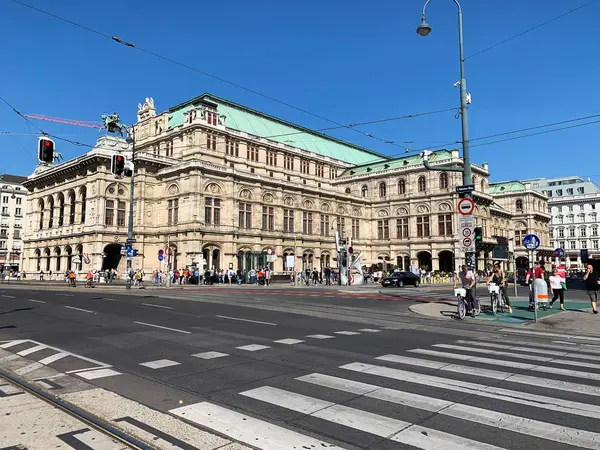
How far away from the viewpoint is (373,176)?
242 ft

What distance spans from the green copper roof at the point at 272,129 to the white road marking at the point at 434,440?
4971 cm

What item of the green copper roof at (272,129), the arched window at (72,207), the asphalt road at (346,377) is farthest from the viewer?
the green copper roof at (272,129)

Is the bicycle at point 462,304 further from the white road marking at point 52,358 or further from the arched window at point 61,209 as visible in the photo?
the arched window at point 61,209

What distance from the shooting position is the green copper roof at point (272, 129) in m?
63.6

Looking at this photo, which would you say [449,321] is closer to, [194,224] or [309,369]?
[309,369]

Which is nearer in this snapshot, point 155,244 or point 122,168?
point 122,168

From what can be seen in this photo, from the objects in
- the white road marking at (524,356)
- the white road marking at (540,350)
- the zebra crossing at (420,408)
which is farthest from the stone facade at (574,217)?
the zebra crossing at (420,408)

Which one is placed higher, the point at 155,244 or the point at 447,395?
the point at 155,244

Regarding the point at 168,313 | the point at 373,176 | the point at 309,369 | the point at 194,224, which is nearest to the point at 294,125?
the point at 373,176

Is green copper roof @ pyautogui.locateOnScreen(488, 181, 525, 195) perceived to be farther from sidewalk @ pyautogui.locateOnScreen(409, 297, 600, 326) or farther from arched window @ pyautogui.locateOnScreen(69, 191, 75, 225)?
sidewalk @ pyautogui.locateOnScreen(409, 297, 600, 326)

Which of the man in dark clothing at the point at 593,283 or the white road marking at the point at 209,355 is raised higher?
the man in dark clothing at the point at 593,283

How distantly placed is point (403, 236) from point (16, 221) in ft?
293

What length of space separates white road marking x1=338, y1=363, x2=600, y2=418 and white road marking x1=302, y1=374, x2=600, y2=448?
96 mm

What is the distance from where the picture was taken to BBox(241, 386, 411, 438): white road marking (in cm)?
466
